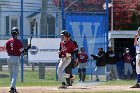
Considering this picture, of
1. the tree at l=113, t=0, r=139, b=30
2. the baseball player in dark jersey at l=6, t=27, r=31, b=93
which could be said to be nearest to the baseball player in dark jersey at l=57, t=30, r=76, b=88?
the baseball player in dark jersey at l=6, t=27, r=31, b=93

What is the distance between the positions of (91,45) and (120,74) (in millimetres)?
4263

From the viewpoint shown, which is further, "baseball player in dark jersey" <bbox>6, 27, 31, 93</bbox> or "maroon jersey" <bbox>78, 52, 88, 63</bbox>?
"maroon jersey" <bbox>78, 52, 88, 63</bbox>

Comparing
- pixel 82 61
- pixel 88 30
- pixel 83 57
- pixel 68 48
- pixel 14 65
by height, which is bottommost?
pixel 82 61

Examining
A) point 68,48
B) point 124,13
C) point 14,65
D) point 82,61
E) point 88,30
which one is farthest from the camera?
point 124,13

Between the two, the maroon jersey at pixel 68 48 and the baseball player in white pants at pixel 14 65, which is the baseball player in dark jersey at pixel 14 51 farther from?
the maroon jersey at pixel 68 48

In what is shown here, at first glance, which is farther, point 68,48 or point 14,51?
point 68,48

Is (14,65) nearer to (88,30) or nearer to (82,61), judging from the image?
(82,61)

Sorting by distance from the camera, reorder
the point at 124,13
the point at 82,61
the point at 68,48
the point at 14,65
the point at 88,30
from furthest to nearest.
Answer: the point at 124,13 < the point at 88,30 < the point at 82,61 < the point at 68,48 < the point at 14,65

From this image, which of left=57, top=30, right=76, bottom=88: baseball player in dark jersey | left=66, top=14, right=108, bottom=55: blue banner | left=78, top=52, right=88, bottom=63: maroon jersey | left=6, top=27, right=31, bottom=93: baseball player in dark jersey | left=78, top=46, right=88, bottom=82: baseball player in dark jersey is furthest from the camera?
left=66, top=14, right=108, bottom=55: blue banner

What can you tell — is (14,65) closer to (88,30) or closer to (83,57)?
(83,57)

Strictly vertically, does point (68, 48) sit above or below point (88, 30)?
below

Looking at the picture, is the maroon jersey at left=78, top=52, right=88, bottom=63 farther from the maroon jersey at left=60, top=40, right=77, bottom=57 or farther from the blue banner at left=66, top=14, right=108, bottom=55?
the maroon jersey at left=60, top=40, right=77, bottom=57

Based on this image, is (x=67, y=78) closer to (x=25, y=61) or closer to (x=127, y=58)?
(x=25, y=61)

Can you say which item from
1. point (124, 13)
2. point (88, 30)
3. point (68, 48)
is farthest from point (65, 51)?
point (124, 13)
